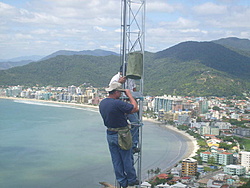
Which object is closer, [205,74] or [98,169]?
[98,169]

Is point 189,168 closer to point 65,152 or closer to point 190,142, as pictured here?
point 65,152

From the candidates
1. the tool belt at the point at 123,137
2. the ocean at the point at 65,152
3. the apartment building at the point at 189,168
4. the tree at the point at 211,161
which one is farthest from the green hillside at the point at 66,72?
the tool belt at the point at 123,137

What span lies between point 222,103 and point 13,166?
15722 mm

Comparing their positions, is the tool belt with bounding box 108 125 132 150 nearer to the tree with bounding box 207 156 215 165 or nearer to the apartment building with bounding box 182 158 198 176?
the apartment building with bounding box 182 158 198 176

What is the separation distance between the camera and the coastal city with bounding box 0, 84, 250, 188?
7098mm

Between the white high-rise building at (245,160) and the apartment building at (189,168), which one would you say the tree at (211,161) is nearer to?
the white high-rise building at (245,160)

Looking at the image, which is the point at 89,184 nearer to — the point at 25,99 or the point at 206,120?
the point at 206,120

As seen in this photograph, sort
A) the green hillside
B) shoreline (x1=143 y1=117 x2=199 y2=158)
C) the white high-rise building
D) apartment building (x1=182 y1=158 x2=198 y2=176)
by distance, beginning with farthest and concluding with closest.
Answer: the green hillside < shoreline (x1=143 y1=117 x2=199 y2=158) < the white high-rise building < apartment building (x1=182 y1=158 x2=198 y2=176)

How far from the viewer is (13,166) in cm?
790

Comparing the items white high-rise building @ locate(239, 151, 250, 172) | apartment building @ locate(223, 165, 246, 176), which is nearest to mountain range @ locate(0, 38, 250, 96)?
white high-rise building @ locate(239, 151, 250, 172)

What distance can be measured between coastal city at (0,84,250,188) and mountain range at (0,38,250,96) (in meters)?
1.87

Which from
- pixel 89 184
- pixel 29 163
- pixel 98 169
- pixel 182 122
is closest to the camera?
pixel 89 184

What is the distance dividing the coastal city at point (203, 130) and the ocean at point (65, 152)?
59 cm

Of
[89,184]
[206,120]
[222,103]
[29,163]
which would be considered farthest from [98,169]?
[222,103]
